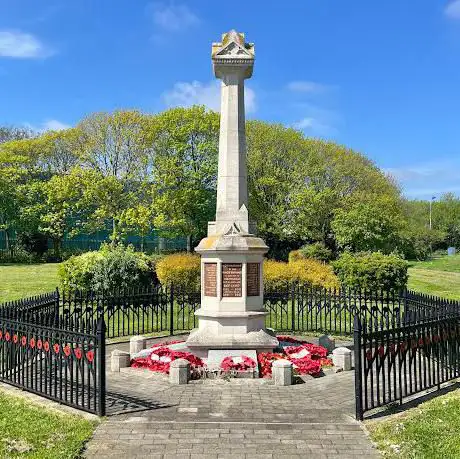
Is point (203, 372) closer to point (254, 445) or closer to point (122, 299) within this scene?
point (254, 445)

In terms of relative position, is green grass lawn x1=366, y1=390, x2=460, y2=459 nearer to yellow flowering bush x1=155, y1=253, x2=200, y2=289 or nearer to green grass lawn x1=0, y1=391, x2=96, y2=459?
green grass lawn x1=0, y1=391, x2=96, y2=459

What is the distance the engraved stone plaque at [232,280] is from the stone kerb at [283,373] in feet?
6.57

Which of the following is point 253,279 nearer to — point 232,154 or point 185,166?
point 232,154

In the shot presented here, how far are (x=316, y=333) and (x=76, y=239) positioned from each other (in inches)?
1431

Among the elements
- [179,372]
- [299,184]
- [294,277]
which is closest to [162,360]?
[179,372]

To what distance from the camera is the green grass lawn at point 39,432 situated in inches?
241

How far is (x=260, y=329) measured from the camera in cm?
1112

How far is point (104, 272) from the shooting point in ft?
65.7

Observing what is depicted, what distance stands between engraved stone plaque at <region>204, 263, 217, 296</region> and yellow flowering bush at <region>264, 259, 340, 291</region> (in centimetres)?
970

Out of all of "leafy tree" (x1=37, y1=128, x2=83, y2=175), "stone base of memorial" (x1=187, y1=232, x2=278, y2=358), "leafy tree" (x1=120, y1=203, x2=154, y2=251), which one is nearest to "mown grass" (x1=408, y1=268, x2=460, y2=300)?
"stone base of memorial" (x1=187, y1=232, x2=278, y2=358)

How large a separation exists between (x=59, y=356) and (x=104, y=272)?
1203 cm

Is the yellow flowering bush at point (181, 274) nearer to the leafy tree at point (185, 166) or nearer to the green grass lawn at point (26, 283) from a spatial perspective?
the green grass lawn at point (26, 283)

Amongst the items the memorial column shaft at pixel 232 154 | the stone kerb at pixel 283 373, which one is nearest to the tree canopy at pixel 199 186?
the memorial column shaft at pixel 232 154

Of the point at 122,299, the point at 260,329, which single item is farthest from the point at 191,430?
the point at 122,299
